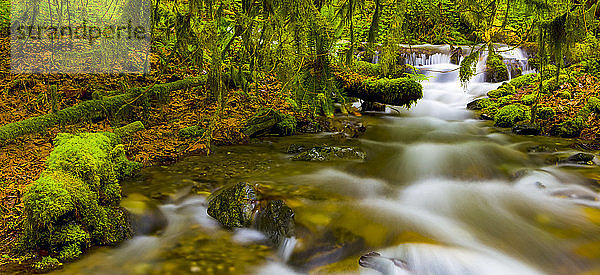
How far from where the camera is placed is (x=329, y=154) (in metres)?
6.17

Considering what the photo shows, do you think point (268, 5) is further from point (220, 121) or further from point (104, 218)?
point (220, 121)

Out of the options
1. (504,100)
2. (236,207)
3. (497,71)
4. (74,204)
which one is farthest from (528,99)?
(74,204)

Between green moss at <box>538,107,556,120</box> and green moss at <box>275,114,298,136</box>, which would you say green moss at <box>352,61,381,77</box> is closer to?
green moss at <box>275,114,298,136</box>

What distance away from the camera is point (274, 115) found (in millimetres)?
7812

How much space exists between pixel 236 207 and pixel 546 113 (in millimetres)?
8270

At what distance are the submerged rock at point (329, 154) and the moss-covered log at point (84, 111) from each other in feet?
9.07

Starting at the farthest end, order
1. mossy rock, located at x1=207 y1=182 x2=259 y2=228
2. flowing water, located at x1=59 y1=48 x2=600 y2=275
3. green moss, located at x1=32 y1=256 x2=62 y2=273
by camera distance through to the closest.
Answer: mossy rock, located at x1=207 y1=182 x2=259 y2=228, flowing water, located at x1=59 y1=48 x2=600 y2=275, green moss, located at x1=32 y1=256 x2=62 y2=273

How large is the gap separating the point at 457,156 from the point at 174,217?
17.7 feet

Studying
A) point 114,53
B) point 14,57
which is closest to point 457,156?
point 114,53

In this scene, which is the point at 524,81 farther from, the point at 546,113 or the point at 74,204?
the point at 74,204

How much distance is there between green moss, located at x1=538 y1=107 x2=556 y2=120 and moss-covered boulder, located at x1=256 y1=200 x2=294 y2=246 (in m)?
7.72

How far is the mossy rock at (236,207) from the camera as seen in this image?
12.2 ft

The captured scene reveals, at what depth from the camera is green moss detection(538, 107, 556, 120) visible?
8.18 meters

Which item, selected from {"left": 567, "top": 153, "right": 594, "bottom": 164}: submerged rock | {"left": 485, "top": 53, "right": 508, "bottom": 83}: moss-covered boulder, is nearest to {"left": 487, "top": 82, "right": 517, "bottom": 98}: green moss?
{"left": 485, "top": 53, "right": 508, "bottom": 83}: moss-covered boulder
